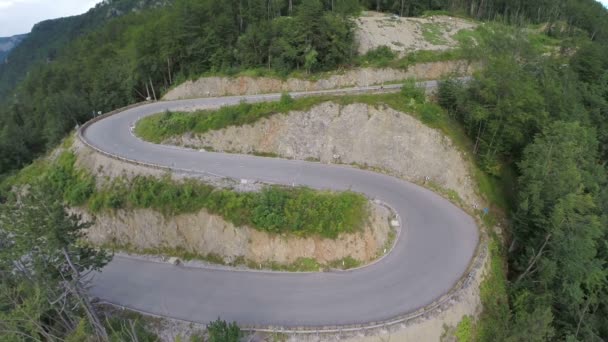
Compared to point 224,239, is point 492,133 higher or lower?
higher

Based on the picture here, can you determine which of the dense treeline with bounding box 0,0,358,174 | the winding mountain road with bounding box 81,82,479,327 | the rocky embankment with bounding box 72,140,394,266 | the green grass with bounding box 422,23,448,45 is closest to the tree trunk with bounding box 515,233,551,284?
the winding mountain road with bounding box 81,82,479,327

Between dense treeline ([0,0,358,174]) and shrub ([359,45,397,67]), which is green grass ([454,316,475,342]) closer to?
dense treeline ([0,0,358,174])

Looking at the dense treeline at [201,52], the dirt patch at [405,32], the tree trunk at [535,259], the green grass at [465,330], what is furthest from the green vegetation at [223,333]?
the dirt patch at [405,32]

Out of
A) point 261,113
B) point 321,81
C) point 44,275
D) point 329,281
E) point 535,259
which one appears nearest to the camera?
point 44,275

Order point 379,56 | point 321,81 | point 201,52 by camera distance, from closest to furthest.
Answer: point 321,81 < point 379,56 < point 201,52

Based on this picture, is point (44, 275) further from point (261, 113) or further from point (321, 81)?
point (321, 81)

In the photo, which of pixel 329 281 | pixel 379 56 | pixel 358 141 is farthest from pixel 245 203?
pixel 379 56

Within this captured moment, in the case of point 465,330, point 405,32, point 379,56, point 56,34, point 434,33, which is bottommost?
point 465,330
